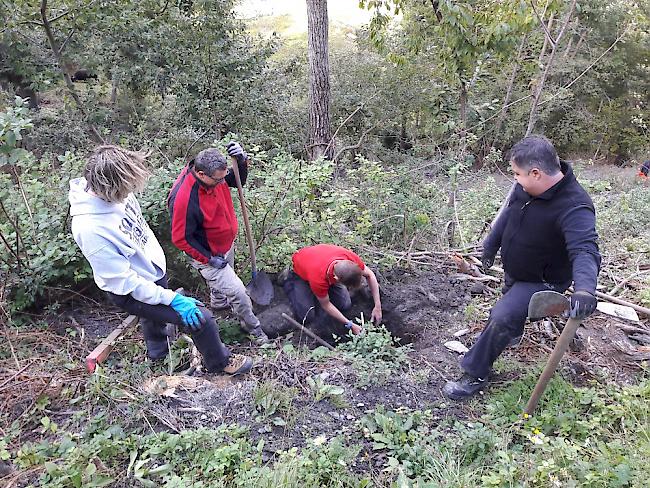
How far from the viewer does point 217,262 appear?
3.90 meters

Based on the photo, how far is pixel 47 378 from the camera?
3.31 m

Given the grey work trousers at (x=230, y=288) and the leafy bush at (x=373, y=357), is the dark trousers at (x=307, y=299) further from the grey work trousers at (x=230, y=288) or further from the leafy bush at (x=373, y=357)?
the leafy bush at (x=373, y=357)

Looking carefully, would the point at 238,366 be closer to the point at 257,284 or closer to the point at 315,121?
the point at 257,284

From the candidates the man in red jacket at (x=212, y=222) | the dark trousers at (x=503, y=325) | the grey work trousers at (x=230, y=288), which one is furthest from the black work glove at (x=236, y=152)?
the dark trousers at (x=503, y=325)

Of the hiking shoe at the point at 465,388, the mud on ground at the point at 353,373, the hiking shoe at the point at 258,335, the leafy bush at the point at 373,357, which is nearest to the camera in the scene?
the mud on ground at the point at 353,373

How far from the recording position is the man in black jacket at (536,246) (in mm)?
2672

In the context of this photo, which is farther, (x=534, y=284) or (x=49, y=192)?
(x=49, y=192)

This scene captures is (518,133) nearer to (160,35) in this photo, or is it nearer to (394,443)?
(160,35)

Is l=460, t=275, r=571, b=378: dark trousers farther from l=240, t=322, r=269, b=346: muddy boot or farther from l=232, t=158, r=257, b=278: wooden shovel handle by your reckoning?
l=232, t=158, r=257, b=278: wooden shovel handle

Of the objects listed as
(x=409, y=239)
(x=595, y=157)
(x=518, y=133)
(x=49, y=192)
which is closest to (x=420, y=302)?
(x=409, y=239)

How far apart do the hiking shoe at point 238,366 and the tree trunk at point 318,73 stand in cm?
407

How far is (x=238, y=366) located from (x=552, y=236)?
2250 millimetres

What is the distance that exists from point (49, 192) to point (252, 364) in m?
2.44

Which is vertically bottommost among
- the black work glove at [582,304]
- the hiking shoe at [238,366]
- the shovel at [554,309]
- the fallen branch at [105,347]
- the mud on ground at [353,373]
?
the mud on ground at [353,373]
